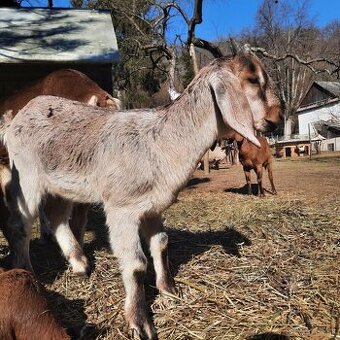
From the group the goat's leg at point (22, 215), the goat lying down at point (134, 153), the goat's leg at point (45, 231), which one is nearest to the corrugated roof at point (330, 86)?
the goat's leg at point (45, 231)

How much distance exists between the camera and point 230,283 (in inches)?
170

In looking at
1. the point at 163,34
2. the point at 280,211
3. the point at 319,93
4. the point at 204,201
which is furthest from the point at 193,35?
the point at 319,93

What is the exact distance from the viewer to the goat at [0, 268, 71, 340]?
291 cm

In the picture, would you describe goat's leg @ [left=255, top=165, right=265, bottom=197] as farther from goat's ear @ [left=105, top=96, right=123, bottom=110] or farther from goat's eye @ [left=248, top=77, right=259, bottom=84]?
goat's eye @ [left=248, top=77, right=259, bottom=84]

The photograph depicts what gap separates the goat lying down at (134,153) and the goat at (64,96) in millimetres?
752

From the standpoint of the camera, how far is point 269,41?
50.3m

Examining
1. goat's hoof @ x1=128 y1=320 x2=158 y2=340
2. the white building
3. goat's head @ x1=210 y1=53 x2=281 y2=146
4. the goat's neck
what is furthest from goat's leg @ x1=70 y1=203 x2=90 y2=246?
the white building

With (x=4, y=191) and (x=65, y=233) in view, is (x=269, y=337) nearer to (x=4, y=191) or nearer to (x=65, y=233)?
(x=65, y=233)

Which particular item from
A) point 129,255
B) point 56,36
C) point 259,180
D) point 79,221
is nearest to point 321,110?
point 259,180

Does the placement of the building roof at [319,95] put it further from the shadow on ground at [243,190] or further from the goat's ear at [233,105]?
the goat's ear at [233,105]

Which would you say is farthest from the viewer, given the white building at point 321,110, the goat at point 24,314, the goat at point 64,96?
the white building at point 321,110

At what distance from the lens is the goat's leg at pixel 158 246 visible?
420 cm

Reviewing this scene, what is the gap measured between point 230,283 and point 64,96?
3.34 metres

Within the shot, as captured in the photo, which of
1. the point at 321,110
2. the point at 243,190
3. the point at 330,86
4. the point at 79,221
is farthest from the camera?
the point at 330,86
